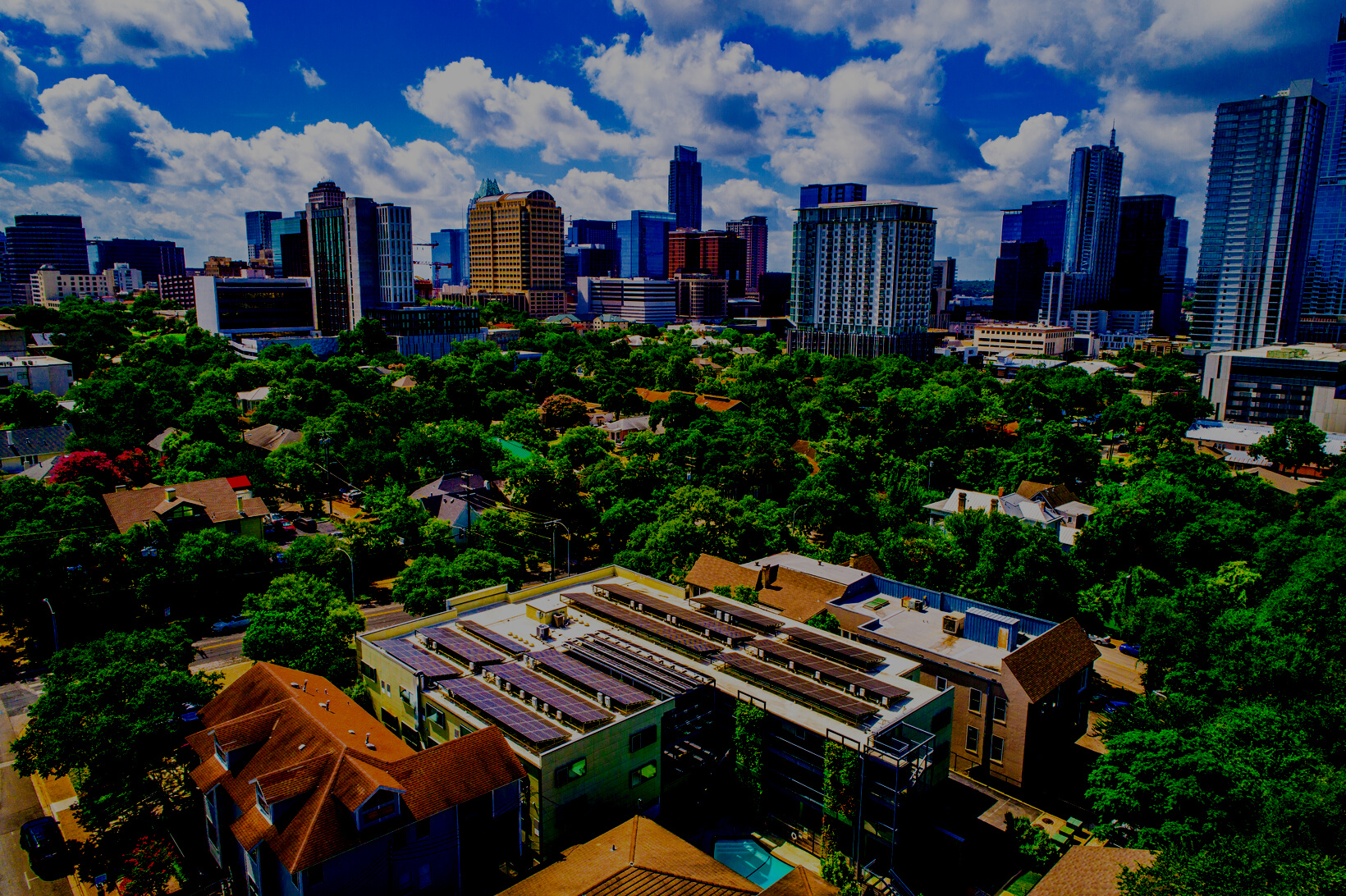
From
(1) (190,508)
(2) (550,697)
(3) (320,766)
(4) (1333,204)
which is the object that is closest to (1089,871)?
(2) (550,697)

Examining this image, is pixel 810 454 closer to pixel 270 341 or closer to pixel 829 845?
pixel 829 845

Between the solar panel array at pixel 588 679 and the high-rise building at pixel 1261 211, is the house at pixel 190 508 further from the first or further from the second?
the high-rise building at pixel 1261 211

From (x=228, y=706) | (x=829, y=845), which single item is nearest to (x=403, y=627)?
(x=228, y=706)

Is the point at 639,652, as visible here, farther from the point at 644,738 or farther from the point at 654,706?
the point at 644,738

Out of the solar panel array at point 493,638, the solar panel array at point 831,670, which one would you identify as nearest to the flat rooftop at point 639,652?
the solar panel array at point 493,638

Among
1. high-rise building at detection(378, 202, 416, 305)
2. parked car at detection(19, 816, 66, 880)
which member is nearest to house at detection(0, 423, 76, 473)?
parked car at detection(19, 816, 66, 880)

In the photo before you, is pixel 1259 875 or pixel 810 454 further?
pixel 810 454
